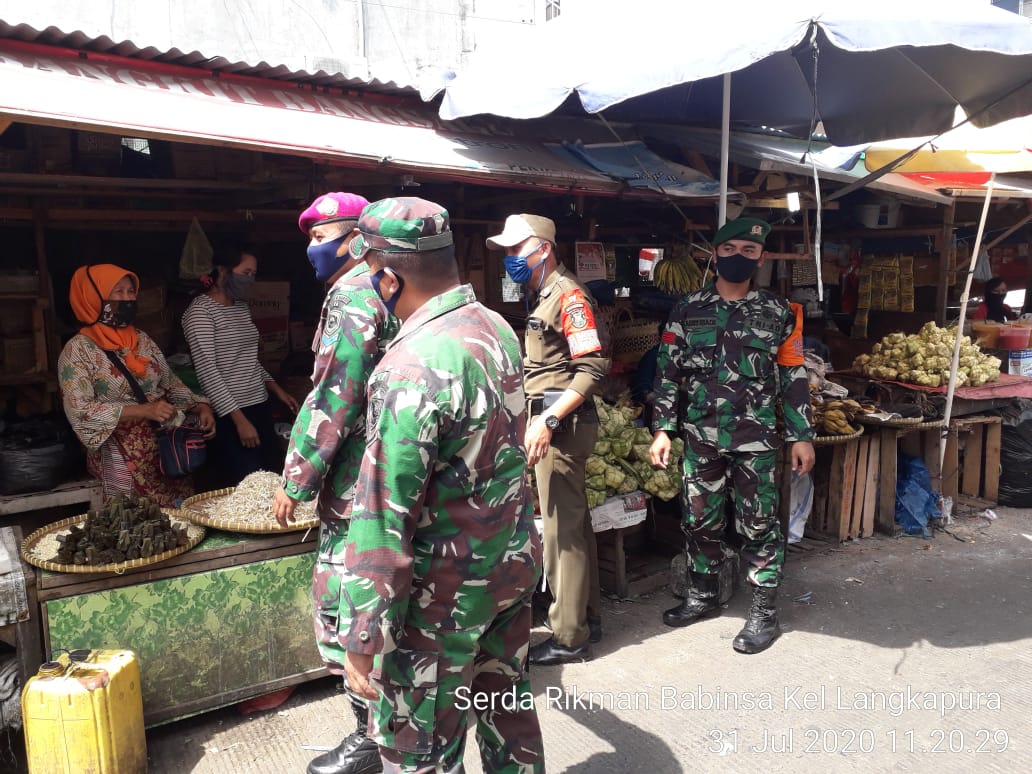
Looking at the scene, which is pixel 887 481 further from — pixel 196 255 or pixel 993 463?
pixel 196 255

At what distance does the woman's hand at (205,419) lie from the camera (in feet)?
14.3

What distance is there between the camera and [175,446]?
4.10m

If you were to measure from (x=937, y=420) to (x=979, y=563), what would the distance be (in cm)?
120

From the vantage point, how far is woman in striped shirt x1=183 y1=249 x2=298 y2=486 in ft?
14.4

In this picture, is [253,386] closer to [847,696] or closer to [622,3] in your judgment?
[622,3]

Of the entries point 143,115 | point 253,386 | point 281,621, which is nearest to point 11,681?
point 281,621

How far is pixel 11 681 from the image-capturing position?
10.2 ft

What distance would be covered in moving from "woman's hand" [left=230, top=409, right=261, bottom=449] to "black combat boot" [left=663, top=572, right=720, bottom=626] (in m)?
2.62

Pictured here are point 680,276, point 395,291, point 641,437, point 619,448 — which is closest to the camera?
point 395,291

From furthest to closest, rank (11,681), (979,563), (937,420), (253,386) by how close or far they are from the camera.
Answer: (937,420) → (979,563) → (253,386) → (11,681)

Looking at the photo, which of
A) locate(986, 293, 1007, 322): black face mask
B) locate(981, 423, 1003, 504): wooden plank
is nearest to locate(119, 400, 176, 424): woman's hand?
locate(981, 423, 1003, 504): wooden plank

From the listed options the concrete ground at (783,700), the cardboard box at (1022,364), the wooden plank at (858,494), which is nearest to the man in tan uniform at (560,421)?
the concrete ground at (783,700)

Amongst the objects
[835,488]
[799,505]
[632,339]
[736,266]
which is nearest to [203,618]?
[736,266]

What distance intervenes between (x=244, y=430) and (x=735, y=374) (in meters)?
2.79
